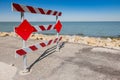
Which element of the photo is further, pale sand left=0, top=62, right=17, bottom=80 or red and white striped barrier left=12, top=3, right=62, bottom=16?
pale sand left=0, top=62, right=17, bottom=80

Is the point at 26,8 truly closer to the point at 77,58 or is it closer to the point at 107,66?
the point at 77,58

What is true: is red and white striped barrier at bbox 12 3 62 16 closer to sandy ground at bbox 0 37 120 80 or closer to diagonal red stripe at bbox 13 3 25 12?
diagonal red stripe at bbox 13 3 25 12

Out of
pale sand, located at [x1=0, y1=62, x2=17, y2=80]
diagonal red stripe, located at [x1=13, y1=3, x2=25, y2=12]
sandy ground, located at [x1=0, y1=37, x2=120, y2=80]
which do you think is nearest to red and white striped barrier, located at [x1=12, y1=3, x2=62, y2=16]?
diagonal red stripe, located at [x1=13, y1=3, x2=25, y2=12]

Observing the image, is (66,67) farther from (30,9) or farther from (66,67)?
(30,9)

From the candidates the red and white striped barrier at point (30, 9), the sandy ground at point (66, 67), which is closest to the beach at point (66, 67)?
the sandy ground at point (66, 67)

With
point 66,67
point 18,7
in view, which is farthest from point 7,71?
point 18,7

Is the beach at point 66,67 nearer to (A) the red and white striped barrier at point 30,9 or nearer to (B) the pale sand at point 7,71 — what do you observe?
(B) the pale sand at point 7,71

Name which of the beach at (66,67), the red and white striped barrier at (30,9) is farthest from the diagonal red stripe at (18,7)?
the beach at (66,67)

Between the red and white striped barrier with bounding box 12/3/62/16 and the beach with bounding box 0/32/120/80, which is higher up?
the red and white striped barrier with bounding box 12/3/62/16

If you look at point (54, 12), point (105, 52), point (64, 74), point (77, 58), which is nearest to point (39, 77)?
point (64, 74)

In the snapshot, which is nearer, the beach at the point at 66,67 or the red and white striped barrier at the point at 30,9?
the red and white striped barrier at the point at 30,9

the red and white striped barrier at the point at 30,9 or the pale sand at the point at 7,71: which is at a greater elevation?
the red and white striped barrier at the point at 30,9

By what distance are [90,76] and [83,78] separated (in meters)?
0.23

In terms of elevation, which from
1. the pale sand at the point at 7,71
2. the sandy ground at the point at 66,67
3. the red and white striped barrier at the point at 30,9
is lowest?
the pale sand at the point at 7,71
